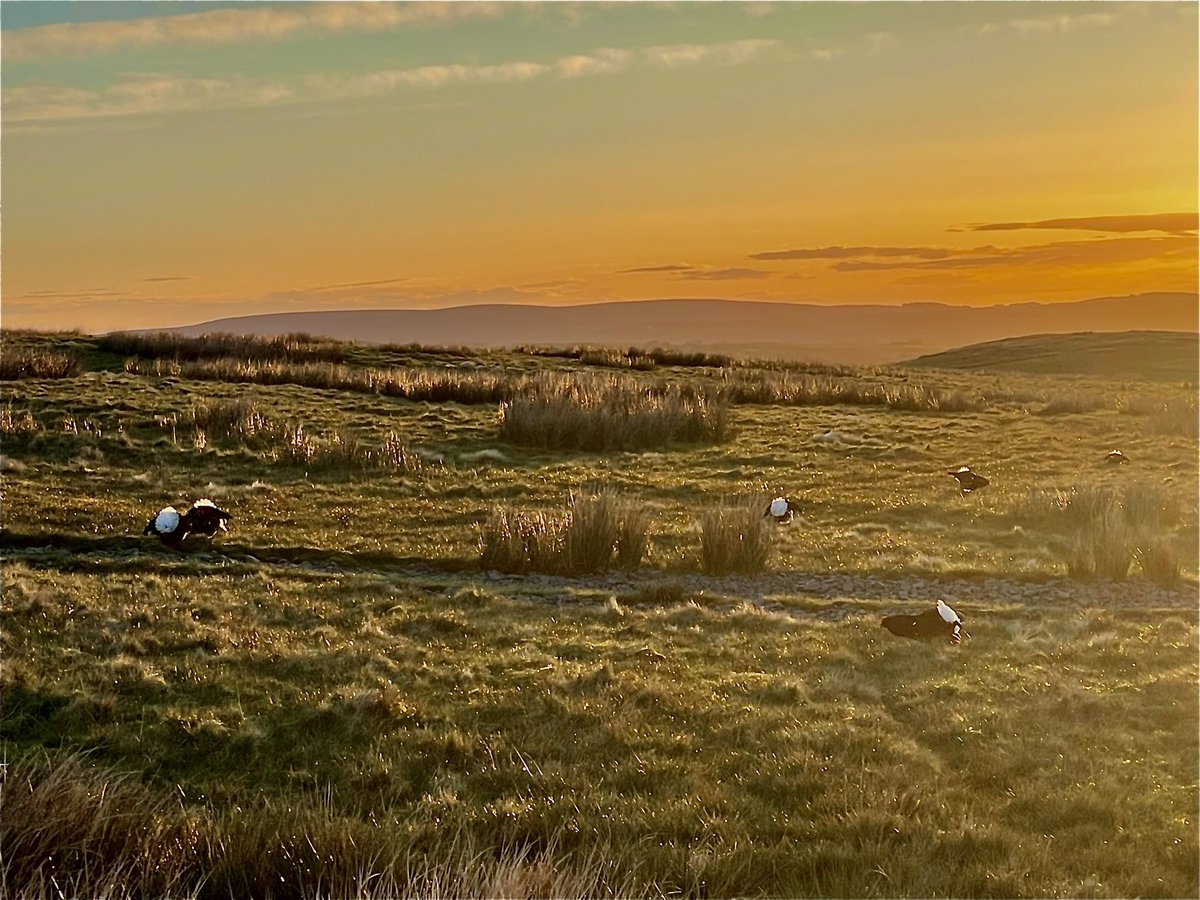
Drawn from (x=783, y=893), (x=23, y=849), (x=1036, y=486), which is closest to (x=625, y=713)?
(x=783, y=893)

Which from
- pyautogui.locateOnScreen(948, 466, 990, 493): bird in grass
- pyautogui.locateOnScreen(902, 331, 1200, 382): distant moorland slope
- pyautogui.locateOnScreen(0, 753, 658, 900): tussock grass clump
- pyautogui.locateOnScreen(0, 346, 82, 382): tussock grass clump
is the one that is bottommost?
pyautogui.locateOnScreen(902, 331, 1200, 382): distant moorland slope

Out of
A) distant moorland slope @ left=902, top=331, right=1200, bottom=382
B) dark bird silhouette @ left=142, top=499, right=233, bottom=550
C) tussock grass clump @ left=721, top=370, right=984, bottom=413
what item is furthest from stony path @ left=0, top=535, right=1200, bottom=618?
distant moorland slope @ left=902, top=331, right=1200, bottom=382

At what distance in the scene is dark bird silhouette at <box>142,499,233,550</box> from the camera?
11031mm

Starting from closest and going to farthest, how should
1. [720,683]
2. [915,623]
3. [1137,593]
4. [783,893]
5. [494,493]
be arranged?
1. [783,893]
2. [720,683]
3. [915,623]
4. [1137,593]
5. [494,493]

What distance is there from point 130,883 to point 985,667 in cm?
576

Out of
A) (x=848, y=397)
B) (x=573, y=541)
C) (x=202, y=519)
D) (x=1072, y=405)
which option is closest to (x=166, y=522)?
(x=202, y=519)

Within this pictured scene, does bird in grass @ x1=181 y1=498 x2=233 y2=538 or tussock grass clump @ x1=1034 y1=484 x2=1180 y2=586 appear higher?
bird in grass @ x1=181 y1=498 x2=233 y2=538

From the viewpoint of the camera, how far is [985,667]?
747 centimetres

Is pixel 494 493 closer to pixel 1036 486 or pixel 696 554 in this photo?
pixel 696 554

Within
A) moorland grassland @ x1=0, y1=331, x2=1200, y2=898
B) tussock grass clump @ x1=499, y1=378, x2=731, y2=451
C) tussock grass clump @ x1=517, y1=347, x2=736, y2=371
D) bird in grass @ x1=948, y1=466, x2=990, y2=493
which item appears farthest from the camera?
tussock grass clump @ x1=517, y1=347, x2=736, y2=371

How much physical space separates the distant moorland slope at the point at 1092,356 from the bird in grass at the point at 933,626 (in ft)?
153

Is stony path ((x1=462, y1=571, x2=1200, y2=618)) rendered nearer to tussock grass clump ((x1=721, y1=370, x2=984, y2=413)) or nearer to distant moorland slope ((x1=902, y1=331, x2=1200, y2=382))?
tussock grass clump ((x1=721, y1=370, x2=984, y2=413))

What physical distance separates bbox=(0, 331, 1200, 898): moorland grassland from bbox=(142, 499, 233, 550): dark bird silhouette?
190mm

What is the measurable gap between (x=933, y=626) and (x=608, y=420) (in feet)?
35.5
